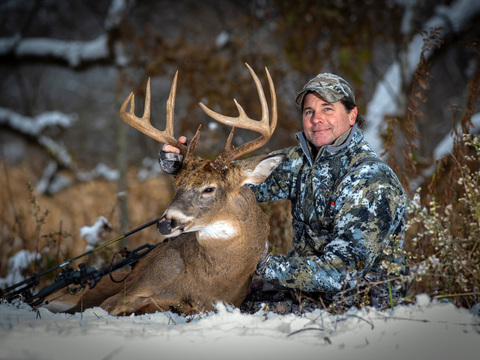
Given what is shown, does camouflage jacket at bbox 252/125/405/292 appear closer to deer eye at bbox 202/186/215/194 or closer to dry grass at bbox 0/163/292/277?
deer eye at bbox 202/186/215/194

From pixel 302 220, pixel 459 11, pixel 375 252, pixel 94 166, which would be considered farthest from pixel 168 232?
pixel 94 166

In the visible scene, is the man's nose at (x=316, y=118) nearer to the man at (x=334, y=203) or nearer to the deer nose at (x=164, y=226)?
the man at (x=334, y=203)

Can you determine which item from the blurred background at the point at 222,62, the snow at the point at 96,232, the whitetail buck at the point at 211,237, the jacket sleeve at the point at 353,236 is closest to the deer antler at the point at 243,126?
the whitetail buck at the point at 211,237

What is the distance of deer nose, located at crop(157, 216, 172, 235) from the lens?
9.54 feet

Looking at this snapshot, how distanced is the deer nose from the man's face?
4.22 feet

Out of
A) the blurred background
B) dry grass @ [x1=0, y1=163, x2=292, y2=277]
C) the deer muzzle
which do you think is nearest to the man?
the deer muzzle

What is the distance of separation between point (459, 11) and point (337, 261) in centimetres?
526

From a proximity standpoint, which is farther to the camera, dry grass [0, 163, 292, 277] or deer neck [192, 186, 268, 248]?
dry grass [0, 163, 292, 277]

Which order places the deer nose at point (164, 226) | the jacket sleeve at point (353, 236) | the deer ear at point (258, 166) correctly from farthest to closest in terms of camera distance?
the deer ear at point (258, 166), the deer nose at point (164, 226), the jacket sleeve at point (353, 236)

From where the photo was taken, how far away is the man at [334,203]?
2.80 meters

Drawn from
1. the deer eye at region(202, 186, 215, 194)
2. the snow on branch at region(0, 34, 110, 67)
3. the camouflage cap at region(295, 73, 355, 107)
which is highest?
the snow on branch at region(0, 34, 110, 67)

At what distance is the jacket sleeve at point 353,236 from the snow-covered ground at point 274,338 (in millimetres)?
421

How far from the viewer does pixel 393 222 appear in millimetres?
3047

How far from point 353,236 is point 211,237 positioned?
0.98m
